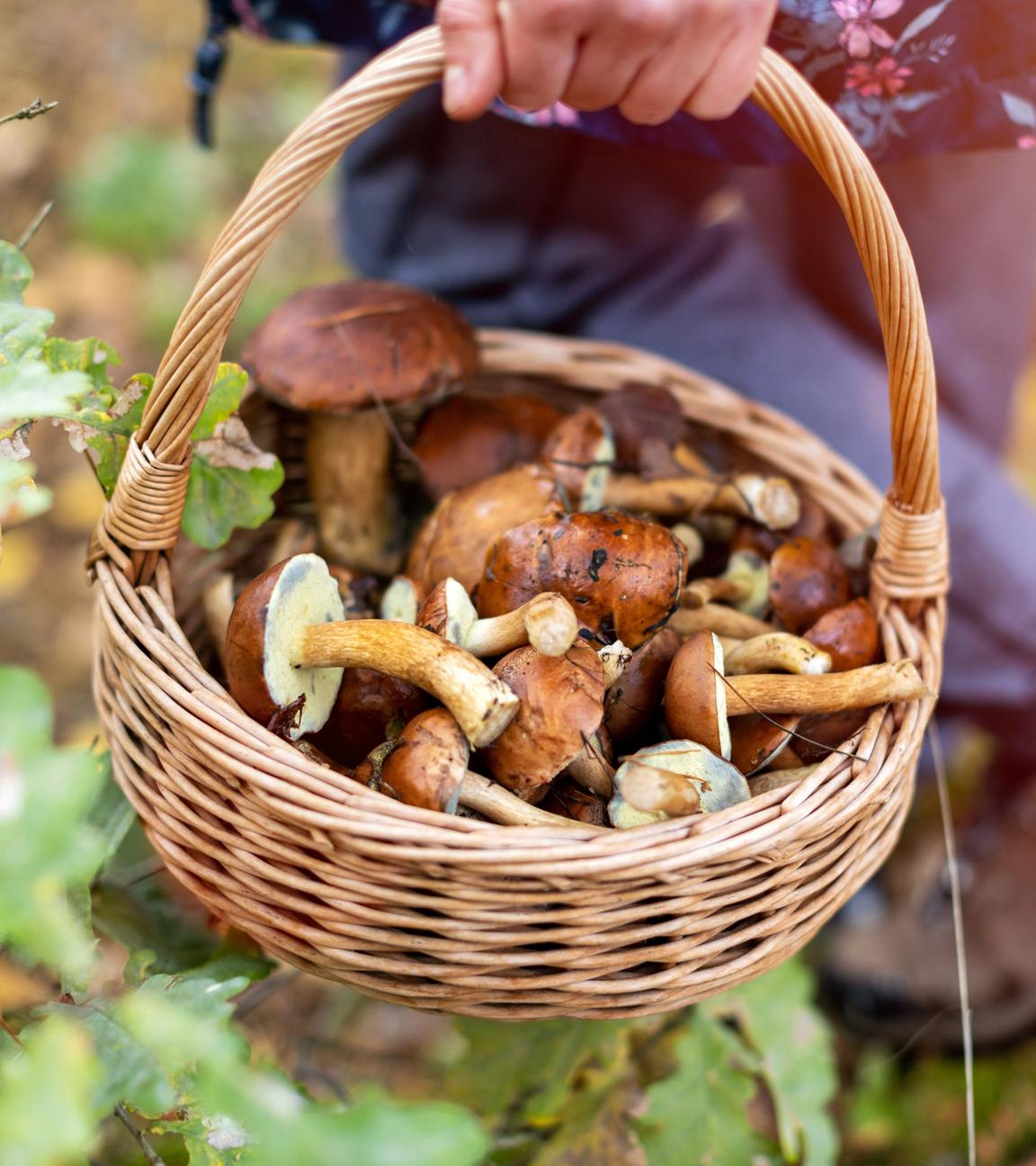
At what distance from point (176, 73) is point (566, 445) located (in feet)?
9.85

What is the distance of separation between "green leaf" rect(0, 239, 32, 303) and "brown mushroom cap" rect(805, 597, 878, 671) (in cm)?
96

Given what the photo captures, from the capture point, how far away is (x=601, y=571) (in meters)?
1.06

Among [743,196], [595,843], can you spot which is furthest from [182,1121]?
[743,196]

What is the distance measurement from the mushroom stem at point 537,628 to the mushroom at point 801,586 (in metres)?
0.34

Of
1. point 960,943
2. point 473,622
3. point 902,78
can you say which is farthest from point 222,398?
point 960,943

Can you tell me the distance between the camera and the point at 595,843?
87 cm

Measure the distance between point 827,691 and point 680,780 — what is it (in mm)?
268

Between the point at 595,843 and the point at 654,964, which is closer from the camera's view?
the point at 595,843

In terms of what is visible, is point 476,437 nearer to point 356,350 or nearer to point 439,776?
point 356,350

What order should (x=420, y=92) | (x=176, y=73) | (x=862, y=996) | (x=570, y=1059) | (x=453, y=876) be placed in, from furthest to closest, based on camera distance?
(x=176, y=73) → (x=862, y=996) → (x=420, y=92) → (x=570, y=1059) → (x=453, y=876)

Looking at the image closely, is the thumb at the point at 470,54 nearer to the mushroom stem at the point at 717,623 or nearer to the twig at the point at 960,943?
the mushroom stem at the point at 717,623

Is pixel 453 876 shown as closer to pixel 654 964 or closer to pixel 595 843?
pixel 595 843

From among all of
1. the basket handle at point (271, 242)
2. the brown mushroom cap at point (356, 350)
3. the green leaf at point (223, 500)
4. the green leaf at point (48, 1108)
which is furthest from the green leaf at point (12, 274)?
the green leaf at point (48, 1108)

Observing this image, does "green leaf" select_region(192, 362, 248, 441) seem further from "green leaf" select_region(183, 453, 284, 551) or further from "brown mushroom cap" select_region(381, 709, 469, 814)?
"brown mushroom cap" select_region(381, 709, 469, 814)
